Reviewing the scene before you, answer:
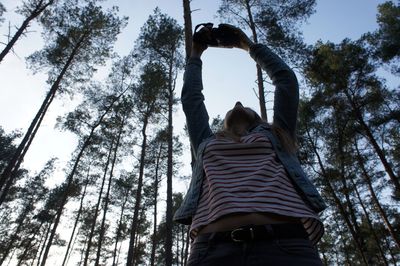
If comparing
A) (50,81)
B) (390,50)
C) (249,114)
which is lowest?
(249,114)

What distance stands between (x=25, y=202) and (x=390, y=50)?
118 ft

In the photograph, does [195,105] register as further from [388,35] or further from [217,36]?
[388,35]

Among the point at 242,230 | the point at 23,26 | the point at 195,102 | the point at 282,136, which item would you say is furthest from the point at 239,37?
the point at 23,26

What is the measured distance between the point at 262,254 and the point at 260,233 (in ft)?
0.27

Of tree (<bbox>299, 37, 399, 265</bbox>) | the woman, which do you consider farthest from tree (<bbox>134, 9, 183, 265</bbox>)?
the woman

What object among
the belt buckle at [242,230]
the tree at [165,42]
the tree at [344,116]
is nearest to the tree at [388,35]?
the tree at [344,116]

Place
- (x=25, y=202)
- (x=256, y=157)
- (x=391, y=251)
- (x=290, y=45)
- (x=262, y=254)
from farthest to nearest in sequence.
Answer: (x=25, y=202) → (x=391, y=251) → (x=290, y=45) → (x=256, y=157) → (x=262, y=254)

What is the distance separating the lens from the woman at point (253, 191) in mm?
1171

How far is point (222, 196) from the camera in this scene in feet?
4.55

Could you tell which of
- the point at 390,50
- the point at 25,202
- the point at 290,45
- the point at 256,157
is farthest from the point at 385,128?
the point at 25,202

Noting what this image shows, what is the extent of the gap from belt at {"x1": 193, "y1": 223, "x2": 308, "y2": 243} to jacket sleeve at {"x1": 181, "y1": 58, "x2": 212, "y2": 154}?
2.61 feet

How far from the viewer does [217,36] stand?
222cm

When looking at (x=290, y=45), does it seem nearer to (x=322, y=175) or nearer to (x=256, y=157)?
(x=322, y=175)

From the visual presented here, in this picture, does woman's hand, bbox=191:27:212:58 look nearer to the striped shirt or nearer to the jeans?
the striped shirt
